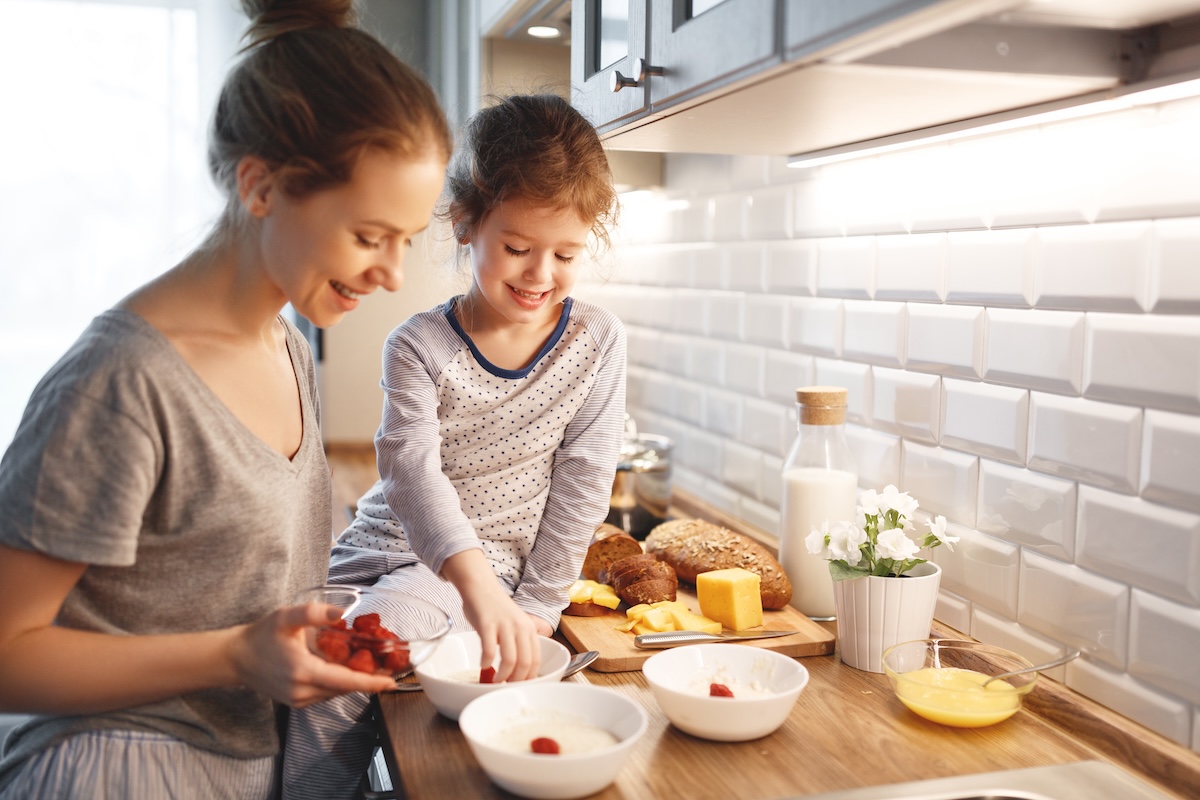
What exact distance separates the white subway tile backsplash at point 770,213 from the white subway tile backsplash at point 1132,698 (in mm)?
818

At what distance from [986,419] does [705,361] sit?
2.66 ft

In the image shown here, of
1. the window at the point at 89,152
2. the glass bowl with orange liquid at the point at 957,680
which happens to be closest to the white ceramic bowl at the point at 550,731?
the glass bowl with orange liquid at the point at 957,680

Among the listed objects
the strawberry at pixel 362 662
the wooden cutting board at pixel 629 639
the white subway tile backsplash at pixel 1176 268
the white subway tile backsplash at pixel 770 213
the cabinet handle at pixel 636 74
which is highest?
the cabinet handle at pixel 636 74

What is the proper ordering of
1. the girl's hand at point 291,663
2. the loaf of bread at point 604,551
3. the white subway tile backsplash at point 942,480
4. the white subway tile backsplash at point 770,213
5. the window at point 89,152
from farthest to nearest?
1. the window at point 89,152
2. the white subway tile backsplash at point 770,213
3. the loaf of bread at point 604,551
4. the white subway tile backsplash at point 942,480
5. the girl's hand at point 291,663

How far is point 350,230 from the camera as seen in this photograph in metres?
0.93

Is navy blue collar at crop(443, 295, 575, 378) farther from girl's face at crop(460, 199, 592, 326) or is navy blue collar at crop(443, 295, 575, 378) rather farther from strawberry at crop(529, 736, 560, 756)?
strawberry at crop(529, 736, 560, 756)

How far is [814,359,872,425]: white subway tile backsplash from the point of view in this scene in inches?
56.5

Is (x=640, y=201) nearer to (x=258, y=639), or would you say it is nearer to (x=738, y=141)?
(x=738, y=141)

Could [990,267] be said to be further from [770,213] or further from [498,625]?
[498,625]

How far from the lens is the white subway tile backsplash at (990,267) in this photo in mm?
1122

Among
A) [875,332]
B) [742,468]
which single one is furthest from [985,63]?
[742,468]

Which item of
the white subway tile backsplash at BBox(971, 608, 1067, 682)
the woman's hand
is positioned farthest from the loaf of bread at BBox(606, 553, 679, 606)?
the white subway tile backsplash at BBox(971, 608, 1067, 682)

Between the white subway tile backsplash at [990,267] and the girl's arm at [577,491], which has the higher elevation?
the white subway tile backsplash at [990,267]

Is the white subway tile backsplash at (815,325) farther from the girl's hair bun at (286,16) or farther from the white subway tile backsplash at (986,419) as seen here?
the girl's hair bun at (286,16)
